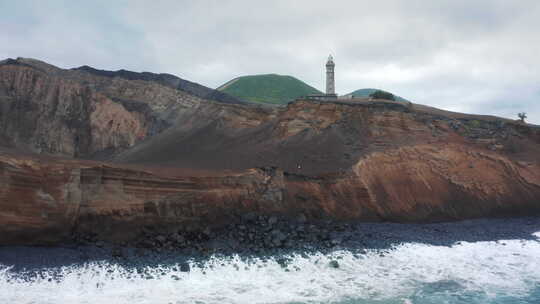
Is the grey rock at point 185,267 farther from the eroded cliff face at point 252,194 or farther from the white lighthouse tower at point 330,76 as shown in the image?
the white lighthouse tower at point 330,76

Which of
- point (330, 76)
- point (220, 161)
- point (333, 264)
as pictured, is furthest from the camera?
point (330, 76)

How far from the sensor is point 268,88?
61406mm

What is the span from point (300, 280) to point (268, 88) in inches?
2096

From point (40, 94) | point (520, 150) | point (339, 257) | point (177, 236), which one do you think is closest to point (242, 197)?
point (177, 236)

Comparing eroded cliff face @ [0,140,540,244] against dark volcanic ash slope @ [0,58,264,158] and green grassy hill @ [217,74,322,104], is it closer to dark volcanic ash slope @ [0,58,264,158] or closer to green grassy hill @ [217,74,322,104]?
dark volcanic ash slope @ [0,58,264,158]

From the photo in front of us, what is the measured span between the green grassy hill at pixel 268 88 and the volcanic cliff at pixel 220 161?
27888 millimetres

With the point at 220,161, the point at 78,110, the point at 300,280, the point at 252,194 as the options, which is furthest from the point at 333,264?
the point at 78,110

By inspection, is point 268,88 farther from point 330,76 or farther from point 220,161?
point 220,161

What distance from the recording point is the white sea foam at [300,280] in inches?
327

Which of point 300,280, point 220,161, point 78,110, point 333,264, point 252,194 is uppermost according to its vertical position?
point 78,110

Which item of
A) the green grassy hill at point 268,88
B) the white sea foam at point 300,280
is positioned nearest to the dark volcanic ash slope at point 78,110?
the white sea foam at point 300,280

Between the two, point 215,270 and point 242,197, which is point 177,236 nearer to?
point 215,270

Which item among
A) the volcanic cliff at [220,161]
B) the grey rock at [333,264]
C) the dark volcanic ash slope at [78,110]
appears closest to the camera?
the volcanic cliff at [220,161]

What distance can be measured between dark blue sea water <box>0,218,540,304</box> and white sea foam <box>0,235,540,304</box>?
19 millimetres
